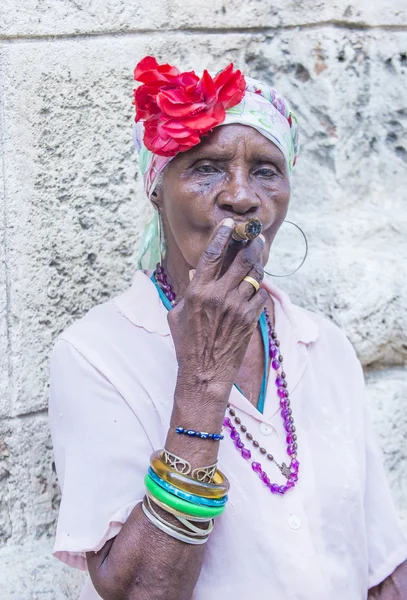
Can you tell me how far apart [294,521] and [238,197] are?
716mm

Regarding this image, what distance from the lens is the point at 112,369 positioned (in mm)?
1698

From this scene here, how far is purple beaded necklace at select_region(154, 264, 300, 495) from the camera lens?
1703mm

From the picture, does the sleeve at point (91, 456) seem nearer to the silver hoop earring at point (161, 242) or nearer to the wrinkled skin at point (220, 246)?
the wrinkled skin at point (220, 246)

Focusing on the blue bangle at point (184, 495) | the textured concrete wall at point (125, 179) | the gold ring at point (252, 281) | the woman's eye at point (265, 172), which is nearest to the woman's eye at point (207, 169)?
the woman's eye at point (265, 172)

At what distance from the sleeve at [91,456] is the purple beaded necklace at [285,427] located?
0.22 m

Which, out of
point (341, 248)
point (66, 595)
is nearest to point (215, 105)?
point (341, 248)

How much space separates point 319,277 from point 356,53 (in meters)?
0.73

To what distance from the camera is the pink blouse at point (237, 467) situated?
1.59 metres

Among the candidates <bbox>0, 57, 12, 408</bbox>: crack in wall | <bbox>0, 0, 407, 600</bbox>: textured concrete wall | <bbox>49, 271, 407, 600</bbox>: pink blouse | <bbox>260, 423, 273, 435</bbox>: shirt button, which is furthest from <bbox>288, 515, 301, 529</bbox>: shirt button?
<bbox>0, 57, 12, 408</bbox>: crack in wall

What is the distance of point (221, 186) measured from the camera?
1.76 metres

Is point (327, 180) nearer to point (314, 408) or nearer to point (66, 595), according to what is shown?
point (314, 408)

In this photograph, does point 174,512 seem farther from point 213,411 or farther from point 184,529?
point 213,411

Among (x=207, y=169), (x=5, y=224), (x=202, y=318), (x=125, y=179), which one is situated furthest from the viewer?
(x=125, y=179)

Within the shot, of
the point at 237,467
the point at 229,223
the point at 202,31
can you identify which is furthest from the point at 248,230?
the point at 202,31
